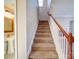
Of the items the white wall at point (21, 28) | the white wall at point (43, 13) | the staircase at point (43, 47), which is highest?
the white wall at point (43, 13)

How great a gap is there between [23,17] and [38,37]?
2.22 metres

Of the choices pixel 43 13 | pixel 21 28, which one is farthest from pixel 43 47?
pixel 43 13

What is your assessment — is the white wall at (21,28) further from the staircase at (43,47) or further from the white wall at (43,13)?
the white wall at (43,13)

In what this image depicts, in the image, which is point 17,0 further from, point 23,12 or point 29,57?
point 29,57

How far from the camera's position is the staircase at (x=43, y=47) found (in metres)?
4.71

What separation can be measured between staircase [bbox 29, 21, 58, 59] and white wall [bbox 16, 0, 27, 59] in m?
0.52

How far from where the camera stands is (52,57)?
15.1ft

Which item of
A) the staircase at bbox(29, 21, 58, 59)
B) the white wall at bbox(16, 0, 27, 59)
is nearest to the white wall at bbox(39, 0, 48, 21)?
the staircase at bbox(29, 21, 58, 59)

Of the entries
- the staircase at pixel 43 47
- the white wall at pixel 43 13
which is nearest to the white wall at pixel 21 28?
the staircase at pixel 43 47

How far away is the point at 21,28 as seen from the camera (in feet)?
13.9

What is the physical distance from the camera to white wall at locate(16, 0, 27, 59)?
4211 millimetres

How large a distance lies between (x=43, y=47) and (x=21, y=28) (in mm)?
1467

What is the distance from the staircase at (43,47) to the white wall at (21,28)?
515mm
